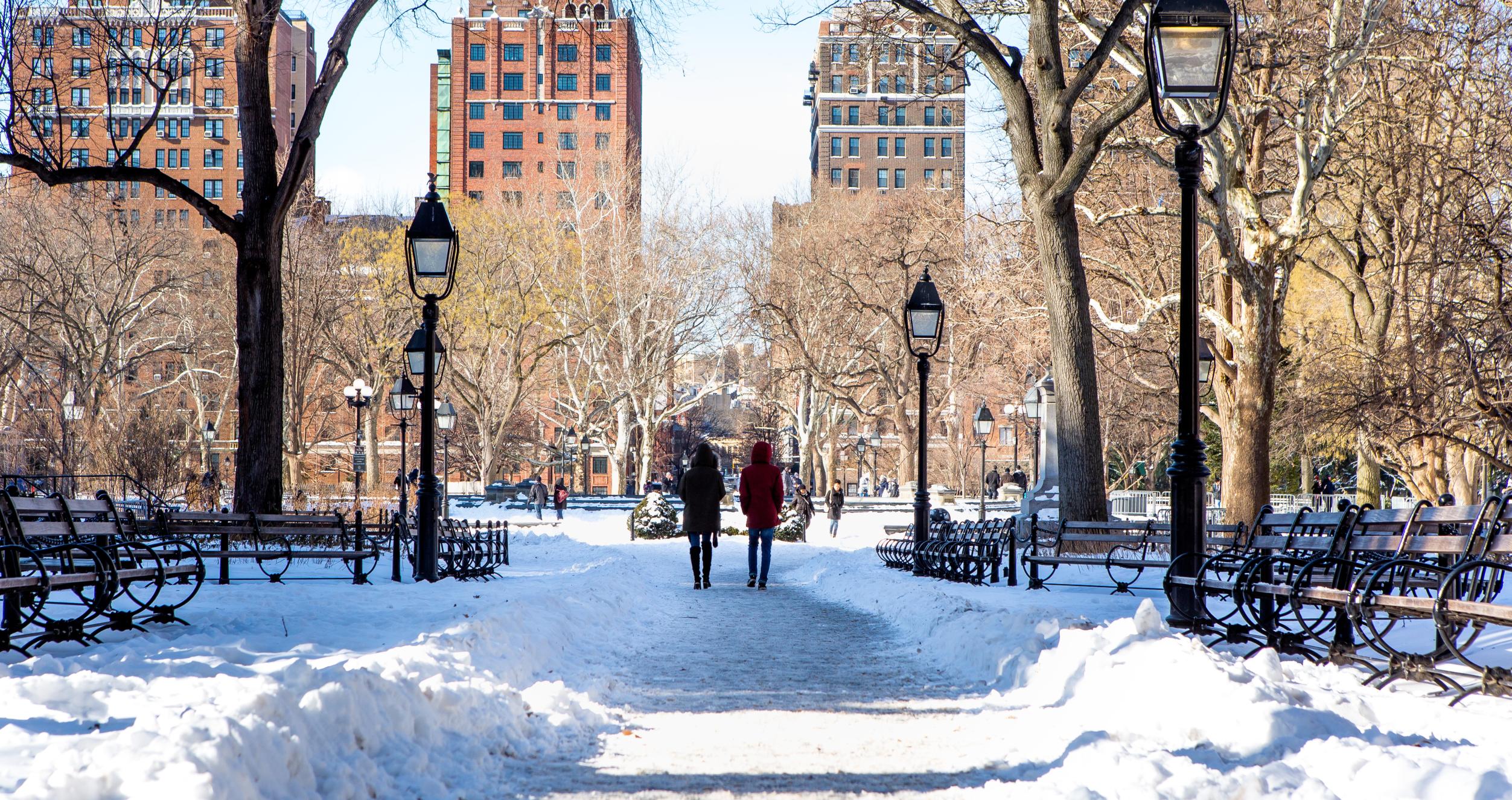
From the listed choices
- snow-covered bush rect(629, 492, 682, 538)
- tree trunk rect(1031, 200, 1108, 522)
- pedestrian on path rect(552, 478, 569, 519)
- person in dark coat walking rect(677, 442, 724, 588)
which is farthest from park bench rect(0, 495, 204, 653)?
pedestrian on path rect(552, 478, 569, 519)

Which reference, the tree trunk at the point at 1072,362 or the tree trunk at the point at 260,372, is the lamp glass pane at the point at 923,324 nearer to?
the tree trunk at the point at 1072,362

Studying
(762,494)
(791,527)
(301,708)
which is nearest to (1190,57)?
(301,708)

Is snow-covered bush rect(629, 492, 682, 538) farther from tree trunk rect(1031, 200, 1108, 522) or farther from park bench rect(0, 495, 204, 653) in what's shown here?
park bench rect(0, 495, 204, 653)

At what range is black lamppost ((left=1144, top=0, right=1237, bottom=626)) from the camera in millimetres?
8891

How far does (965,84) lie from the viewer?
22.6 meters

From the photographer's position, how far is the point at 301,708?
16.7 feet

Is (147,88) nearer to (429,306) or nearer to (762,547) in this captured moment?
(429,306)

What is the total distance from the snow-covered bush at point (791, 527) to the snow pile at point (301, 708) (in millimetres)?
19440

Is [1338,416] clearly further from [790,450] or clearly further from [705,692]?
[790,450]

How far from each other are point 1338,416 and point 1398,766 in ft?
57.4

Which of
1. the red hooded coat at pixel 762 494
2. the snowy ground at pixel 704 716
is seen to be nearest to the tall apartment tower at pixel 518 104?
the red hooded coat at pixel 762 494

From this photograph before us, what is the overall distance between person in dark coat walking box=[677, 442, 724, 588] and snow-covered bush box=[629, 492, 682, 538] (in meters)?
14.3

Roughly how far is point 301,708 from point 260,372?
510 inches

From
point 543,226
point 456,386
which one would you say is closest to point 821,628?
point 456,386
